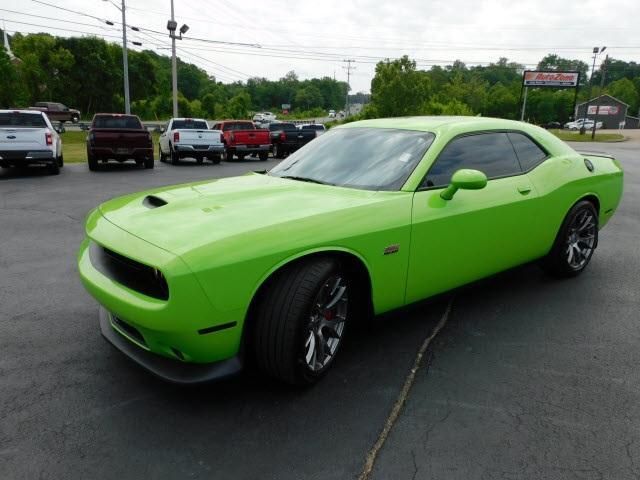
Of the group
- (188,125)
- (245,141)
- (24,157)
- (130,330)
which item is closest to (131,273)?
(130,330)

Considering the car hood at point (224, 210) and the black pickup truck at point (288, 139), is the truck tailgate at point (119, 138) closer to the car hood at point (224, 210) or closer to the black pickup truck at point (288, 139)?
the black pickup truck at point (288, 139)

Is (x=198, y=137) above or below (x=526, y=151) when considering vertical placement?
below

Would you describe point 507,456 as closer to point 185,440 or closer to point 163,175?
point 185,440

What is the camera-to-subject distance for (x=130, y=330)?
8.68 feet

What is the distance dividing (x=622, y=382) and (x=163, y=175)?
497 inches

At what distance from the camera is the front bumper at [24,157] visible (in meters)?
11.7

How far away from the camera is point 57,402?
2.65 meters

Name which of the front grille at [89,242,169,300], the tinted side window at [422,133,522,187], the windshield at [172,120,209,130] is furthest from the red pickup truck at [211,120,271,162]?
the front grille at [89,242,169,300]

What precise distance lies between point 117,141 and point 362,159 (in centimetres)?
1248

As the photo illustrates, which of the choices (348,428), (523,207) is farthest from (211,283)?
(523,207)

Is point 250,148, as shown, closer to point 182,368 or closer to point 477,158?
point 477,158

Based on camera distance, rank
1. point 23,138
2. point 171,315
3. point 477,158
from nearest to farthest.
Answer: point 171,315 → point 477,158 → point 23,138

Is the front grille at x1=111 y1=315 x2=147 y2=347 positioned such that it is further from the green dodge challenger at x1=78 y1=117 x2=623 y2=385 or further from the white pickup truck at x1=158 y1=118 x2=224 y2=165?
the white pickup truck at x1=158 y1=118 x2=224 y2=165

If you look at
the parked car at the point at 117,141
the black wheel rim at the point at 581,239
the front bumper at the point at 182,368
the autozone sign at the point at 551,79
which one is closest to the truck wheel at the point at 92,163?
the parked car at the point at 117,141
